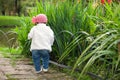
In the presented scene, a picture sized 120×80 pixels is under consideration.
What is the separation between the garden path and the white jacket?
46 centimetres

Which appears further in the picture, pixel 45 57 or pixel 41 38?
pixel 45 57

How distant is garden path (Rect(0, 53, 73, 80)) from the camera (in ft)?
20.0

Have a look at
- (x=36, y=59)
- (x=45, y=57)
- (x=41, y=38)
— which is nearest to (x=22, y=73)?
(x=36, y=59)

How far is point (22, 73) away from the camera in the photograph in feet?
21.2

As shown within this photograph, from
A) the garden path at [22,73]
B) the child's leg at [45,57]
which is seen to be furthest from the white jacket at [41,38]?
the garden path at [22,73]

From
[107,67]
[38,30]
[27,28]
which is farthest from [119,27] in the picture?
[27,28]

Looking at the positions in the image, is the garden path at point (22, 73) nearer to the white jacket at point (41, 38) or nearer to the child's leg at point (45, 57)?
the child's leg at point (45, 57)

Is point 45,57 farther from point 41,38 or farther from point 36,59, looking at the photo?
point 41,38

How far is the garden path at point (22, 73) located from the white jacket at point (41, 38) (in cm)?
46

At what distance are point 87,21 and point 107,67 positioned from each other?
1696 mm

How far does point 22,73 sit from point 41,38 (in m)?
0.71

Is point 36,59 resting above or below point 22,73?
above

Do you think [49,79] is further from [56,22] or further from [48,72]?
[56,22]

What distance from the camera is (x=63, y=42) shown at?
278 inches
